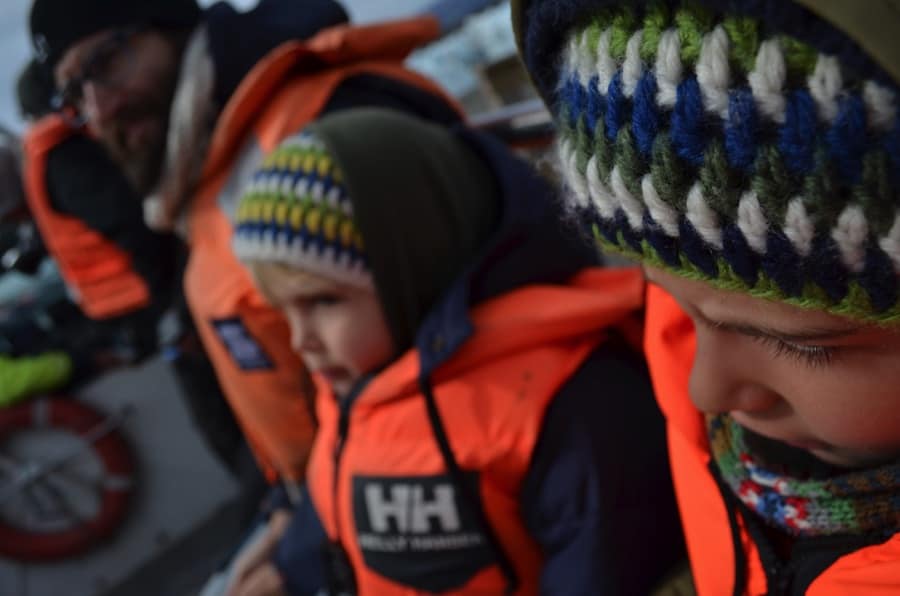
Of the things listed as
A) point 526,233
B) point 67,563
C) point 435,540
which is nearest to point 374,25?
point 526,233

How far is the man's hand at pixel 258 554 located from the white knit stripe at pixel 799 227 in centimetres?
141

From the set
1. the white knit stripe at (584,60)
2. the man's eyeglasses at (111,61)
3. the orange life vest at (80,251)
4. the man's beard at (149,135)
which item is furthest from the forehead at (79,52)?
the white knit stripe at (584,60)

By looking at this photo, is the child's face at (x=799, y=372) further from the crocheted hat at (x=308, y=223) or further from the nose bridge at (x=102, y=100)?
the nose bridge at (x=102, y=100)

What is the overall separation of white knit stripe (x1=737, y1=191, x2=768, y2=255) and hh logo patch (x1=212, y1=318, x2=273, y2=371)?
1313mm

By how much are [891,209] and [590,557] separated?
709 millimetres

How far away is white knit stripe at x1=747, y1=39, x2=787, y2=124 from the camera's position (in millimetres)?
377

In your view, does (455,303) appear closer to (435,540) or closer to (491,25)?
(435,540)

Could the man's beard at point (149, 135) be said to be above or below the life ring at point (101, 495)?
above

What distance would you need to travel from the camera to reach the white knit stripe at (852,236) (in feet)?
1.26

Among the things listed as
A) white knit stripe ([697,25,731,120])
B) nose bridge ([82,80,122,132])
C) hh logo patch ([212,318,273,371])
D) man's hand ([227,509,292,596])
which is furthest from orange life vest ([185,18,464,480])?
white knit stripe ([697,25,731,120])

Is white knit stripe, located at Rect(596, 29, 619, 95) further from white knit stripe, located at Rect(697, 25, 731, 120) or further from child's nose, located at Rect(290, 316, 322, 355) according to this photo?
child's nose, located at Rect(290, 316, 322, 355)

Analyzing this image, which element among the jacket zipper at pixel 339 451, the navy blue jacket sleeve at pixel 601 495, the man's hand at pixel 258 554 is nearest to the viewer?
the navy blue jacket sleeve at pixel 601 495

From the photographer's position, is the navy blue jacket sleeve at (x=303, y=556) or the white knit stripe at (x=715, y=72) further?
the navy blue jacket sleeve at (x=303, y=556)

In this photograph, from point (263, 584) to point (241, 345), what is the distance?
0.56 meters
